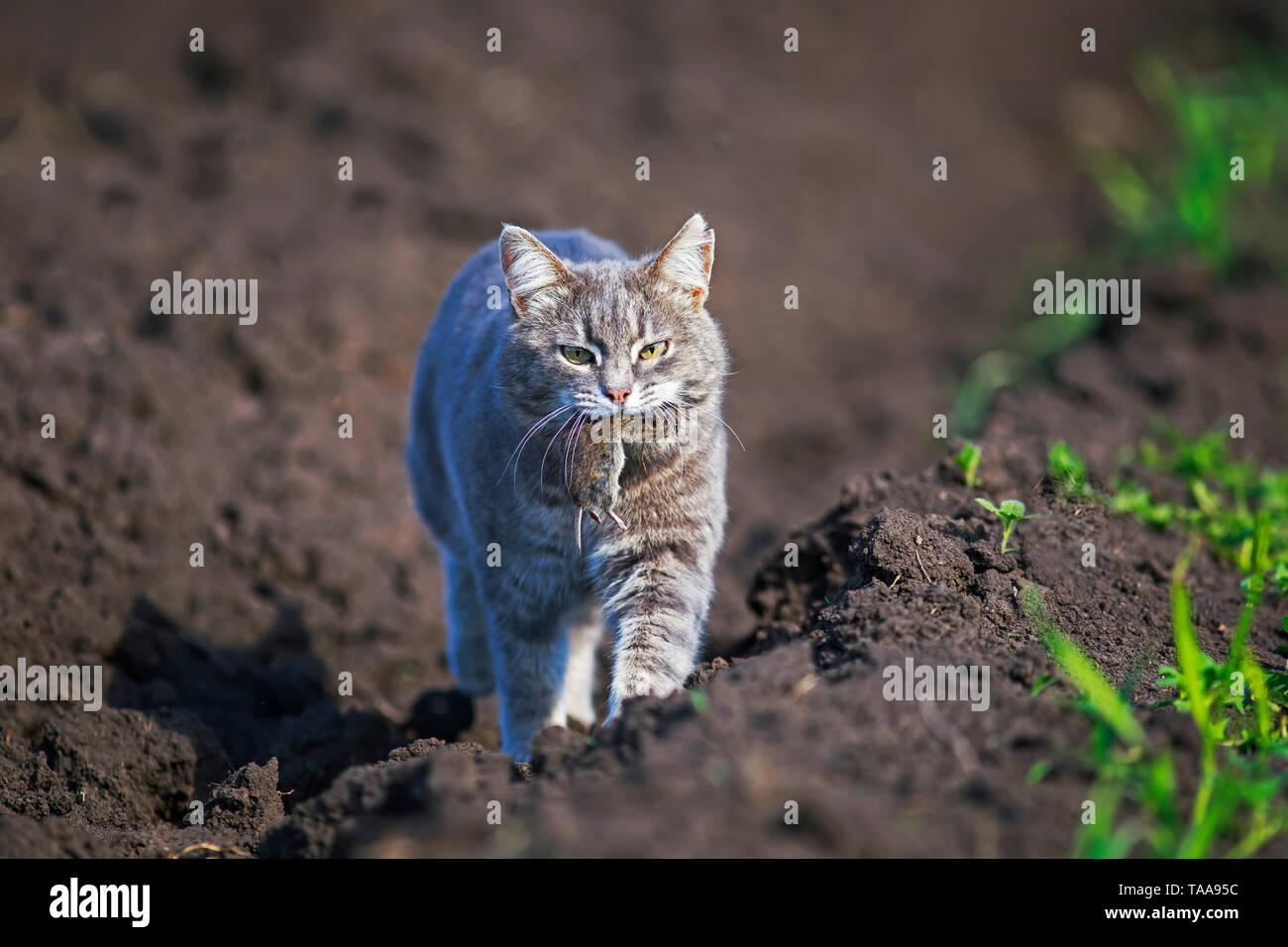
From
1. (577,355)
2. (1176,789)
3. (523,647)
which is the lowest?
(1176,789)

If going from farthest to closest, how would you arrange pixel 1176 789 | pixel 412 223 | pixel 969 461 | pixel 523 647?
1. pixel 412 223
2. pixel 969 461
3. pixel 523 647
4. pixel 1176 789

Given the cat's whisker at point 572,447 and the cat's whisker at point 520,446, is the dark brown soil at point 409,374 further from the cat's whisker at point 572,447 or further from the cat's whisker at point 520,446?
the cat's whisker at point 520,446

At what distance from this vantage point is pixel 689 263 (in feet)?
13.3

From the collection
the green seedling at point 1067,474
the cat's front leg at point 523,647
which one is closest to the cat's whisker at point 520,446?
the cat's front leg at point 523,647

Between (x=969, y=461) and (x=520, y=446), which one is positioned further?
(x=969, y=461)

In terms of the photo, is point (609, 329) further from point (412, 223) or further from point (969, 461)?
point (412, 223)

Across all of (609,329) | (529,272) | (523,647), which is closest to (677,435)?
(609,329)

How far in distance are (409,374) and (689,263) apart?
3455mm

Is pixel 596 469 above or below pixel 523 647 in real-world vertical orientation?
above

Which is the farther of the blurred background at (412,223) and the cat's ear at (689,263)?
the blurred background at (412,223)

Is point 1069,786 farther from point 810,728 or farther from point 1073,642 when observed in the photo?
point 1073,642

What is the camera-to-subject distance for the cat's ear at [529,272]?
4.00 meters

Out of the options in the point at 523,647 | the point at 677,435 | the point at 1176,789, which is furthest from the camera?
the point at 523,647
